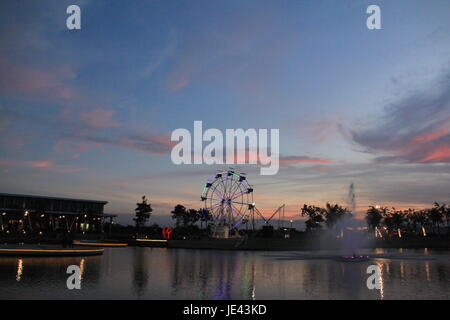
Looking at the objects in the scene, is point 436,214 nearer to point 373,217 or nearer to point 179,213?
point 373,217

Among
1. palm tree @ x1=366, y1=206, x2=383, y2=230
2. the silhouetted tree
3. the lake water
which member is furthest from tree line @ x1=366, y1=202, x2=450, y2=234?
the lake water

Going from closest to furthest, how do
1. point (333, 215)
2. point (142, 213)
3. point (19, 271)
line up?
point (19, 271)
point (142, 213)
point (333, 215)

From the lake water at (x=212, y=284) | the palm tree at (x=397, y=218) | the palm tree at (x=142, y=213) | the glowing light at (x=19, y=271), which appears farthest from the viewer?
the palm tree at (x=397, y=218)

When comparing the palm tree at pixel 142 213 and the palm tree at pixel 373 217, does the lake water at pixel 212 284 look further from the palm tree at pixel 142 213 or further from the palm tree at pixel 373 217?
the palm tree at pixel 373 217

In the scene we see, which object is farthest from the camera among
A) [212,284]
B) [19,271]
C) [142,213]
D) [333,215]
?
[333,215]

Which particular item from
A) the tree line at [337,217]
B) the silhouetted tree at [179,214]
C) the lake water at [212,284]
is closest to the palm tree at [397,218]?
the tree line at [337,217]

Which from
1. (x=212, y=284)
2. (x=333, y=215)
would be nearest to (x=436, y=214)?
(x=333, y=215)

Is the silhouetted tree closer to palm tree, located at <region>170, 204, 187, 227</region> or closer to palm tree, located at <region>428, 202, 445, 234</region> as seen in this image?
palm tree, located at <region>170, 204, 187, 227</region>

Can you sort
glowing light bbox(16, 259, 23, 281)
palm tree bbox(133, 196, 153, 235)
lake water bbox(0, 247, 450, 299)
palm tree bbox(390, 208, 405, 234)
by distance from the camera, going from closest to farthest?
lake water bbox(0, 247, 450, 299), glowing light bbox(16, 259, 23, 281), palm tree bbox(133, 196, 153, 235), palm tree bbox(390, 208, 405, 234)

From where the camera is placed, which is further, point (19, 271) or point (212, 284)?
point (19, 271)

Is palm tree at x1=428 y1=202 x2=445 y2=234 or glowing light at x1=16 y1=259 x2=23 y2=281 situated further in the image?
palm tree at x1=428 y1=202 x2=445 y2=234

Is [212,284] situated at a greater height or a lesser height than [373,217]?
lesser
